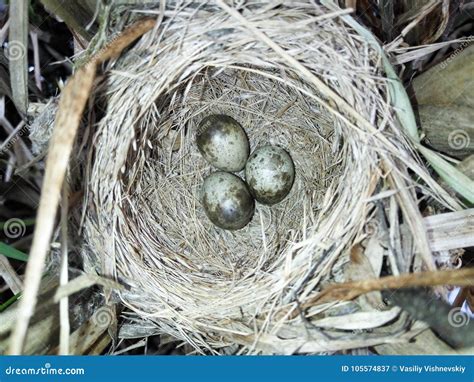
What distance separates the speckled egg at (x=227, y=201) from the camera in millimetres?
1576

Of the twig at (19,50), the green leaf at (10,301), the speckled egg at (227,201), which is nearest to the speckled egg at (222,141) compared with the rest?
the speckled egg at (227,201)

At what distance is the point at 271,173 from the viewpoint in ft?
5.23

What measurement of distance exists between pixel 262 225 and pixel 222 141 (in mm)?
265

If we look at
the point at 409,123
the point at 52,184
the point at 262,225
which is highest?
the point at 52,184

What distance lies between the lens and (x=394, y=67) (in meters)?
1.25

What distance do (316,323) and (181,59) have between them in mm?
645

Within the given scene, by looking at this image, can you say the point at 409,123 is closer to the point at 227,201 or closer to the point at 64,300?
the point at 227,201

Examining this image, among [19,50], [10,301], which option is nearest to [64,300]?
[10,301]

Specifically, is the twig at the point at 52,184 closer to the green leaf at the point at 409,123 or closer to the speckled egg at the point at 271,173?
the green leaf at the point at 409,123

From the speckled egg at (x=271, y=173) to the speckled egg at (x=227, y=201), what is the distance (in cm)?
4

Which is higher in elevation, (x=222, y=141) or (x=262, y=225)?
(x=222, y=141)

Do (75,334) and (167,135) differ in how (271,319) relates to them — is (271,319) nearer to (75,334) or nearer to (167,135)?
(75,334)

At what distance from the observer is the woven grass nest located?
1.18 m

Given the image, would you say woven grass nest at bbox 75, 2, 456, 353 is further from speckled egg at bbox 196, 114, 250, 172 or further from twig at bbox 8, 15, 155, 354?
twig at bbox 8, 15, 155, 354
